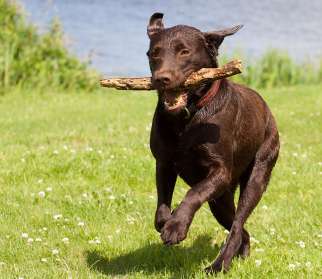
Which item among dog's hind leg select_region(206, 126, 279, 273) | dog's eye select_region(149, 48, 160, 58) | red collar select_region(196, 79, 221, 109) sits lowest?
dog's hind leg select_region(206, 126, 279, 273)

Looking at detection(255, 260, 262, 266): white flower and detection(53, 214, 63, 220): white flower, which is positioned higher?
detection(255, 260, 262, 266): white flower

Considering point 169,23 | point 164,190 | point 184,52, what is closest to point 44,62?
point 169,23

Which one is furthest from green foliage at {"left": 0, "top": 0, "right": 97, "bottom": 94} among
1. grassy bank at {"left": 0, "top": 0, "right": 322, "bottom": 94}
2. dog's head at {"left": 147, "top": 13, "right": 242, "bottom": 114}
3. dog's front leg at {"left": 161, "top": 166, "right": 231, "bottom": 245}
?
dog's front leg at {"left": 161, "top": 166, "right": 231, "bottom": 245}

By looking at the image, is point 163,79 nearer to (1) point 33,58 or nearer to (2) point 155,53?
(2) point 155,53

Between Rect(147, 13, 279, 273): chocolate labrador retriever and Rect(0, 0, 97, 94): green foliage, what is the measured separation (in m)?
11.8

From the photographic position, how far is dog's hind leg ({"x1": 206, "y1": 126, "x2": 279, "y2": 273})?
612 centimetres

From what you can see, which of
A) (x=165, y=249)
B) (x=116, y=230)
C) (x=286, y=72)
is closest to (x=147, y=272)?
(x=165, y=249)

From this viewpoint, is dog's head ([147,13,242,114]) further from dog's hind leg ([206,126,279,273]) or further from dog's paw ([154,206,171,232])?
dog's hind leg ([206,126,279,273])

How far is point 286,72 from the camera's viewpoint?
1983 cm

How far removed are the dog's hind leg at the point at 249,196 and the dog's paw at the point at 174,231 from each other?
31.3 inches

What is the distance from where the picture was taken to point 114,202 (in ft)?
27.2

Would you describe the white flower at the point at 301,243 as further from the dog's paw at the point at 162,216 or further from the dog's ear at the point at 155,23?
the dog's ear at the point at 155,23

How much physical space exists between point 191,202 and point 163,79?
35.9 inches

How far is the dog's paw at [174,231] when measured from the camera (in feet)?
17.5
